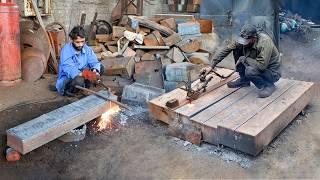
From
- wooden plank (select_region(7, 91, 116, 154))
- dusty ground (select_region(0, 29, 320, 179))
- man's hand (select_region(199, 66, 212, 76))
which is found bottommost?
dusty ground (select_region(0, 29, 320, 179))

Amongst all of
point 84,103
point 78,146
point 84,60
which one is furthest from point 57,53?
point 78,146

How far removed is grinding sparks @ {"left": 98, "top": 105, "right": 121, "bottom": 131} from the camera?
4980mm

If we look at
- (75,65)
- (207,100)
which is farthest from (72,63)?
(207,100)

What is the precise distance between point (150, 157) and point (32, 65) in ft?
12.3

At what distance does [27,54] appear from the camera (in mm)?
6750

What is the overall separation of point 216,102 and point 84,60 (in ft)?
7.93

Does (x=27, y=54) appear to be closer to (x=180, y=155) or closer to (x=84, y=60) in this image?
(x=84, y=60)

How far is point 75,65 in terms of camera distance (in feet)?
18.9

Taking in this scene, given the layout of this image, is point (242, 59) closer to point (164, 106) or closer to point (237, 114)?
point (237, 114)

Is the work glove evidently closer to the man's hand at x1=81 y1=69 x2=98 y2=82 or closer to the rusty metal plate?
the man's hand at x1=81 y1=69 x2=98 y2=82

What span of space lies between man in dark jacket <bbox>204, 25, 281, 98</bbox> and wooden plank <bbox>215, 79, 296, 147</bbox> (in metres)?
0.14

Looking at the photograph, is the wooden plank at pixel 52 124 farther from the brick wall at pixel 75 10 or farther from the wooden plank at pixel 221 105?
the brick wall at pixel 75 10

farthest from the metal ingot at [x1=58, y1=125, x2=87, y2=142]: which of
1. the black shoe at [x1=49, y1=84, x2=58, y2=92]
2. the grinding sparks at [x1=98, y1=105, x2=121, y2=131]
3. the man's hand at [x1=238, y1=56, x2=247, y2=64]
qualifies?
the man's hand at [x1=238, y1=56, x2=247, y2=64]

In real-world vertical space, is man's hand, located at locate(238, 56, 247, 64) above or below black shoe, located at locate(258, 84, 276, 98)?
above
